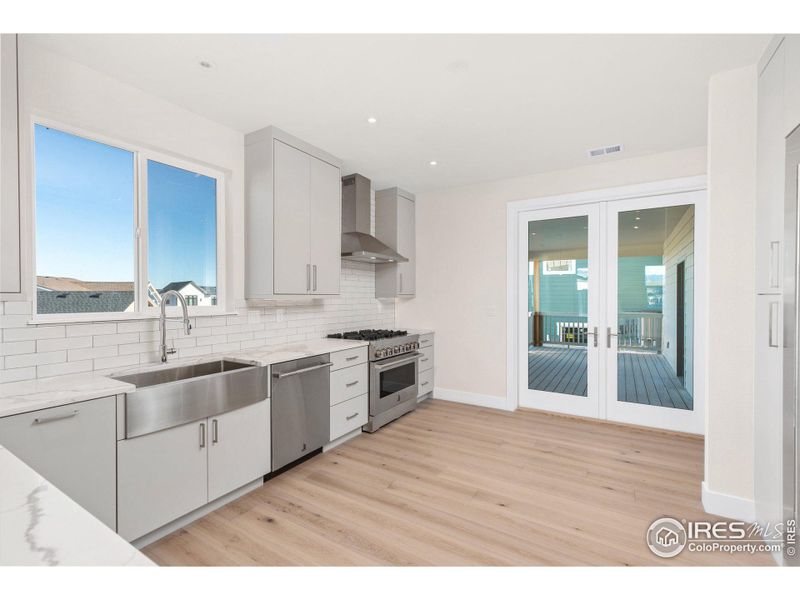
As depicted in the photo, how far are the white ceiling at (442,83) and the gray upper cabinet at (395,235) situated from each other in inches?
49.9

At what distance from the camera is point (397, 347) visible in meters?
4.26

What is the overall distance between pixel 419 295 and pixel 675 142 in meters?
3.13

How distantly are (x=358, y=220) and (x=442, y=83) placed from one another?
6.69ft

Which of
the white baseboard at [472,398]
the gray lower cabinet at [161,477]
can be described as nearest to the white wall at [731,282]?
the white baseboard at [472,398]

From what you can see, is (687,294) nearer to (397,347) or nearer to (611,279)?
(611,279)

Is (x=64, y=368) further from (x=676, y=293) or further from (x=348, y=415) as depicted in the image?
(x=676, y=293)

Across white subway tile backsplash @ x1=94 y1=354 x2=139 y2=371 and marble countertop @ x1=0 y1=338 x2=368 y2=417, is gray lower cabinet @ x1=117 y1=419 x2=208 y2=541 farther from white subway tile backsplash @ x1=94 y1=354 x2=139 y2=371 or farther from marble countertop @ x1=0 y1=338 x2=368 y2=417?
white subway tile backsplash @ x1=94 y1=354 x2=139 y2=371

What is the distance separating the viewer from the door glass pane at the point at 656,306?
147 inches

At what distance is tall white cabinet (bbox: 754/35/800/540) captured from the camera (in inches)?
73.3

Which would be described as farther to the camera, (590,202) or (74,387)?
(590,202)

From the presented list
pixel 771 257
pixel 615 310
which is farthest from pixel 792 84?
pixel 615 310

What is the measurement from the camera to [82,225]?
246cm

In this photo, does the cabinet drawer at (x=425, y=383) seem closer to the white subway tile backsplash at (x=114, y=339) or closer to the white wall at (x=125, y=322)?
the white wall at (x=125, y=322)

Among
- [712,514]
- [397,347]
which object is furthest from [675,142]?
[397,347]
